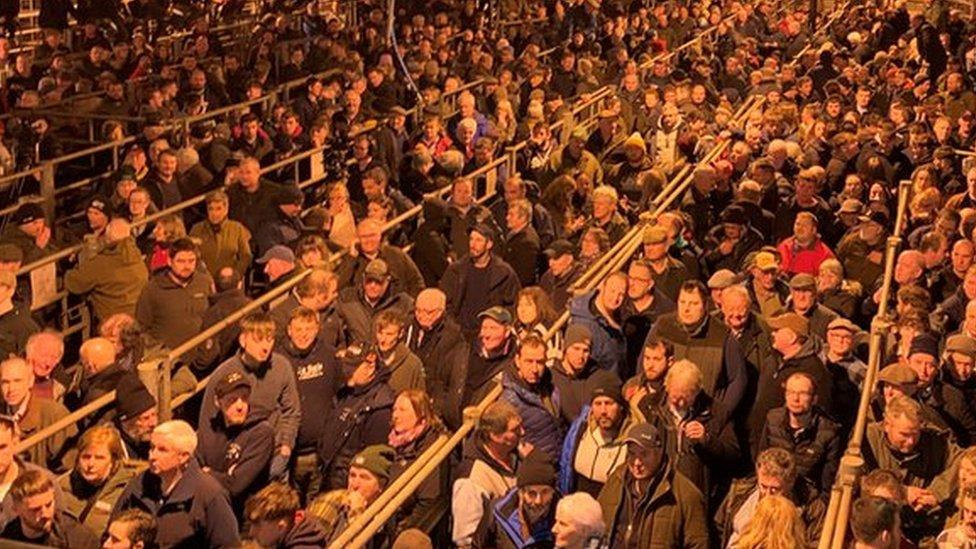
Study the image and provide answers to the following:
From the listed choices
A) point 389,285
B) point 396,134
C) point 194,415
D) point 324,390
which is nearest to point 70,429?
point 194,415

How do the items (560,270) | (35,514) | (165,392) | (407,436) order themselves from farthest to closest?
1. (560,270)
2. (165,392)
3. (407,436)
4. (35,514)

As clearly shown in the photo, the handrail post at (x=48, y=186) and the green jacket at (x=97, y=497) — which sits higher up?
the green jacket at (x=97, y=497)

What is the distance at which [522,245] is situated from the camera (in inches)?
456

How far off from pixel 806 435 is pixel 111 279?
5.13m

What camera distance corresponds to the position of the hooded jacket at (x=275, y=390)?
822 centimetres

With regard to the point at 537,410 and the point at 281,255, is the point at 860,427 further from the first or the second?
the point at 281,255

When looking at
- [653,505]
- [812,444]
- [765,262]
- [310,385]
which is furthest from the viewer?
[765,262]

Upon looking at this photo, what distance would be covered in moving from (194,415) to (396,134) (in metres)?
6.81

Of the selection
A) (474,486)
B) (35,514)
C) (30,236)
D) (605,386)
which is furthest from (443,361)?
(30,236)

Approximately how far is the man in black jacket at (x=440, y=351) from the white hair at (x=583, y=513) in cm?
243

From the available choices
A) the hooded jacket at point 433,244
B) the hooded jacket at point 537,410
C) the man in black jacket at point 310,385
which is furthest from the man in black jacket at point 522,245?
the hooded jacket at point 537,410

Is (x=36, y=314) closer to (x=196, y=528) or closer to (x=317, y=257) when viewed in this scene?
(x=317, y=257)

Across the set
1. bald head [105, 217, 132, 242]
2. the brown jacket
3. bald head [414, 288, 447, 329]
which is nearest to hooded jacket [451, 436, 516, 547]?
bald head [414, 288, 447, 329]

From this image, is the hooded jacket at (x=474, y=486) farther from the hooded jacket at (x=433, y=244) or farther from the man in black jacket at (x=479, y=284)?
the hooded jacket at (x=433, y=244)
